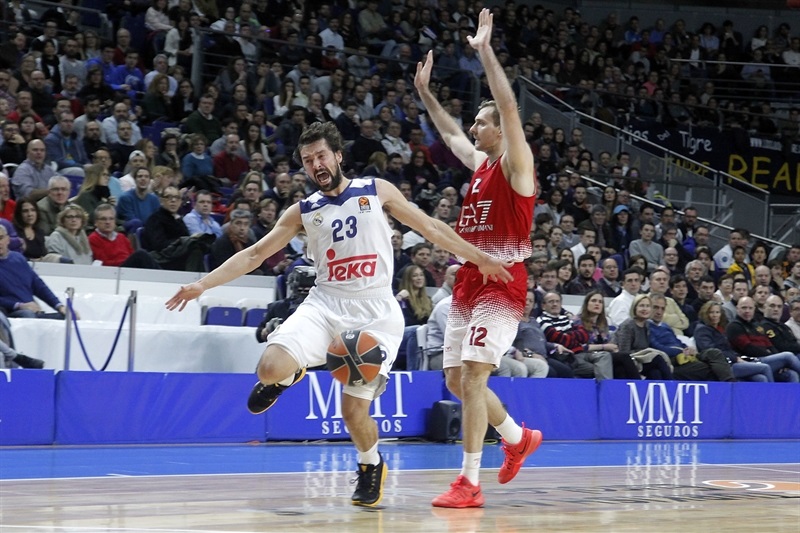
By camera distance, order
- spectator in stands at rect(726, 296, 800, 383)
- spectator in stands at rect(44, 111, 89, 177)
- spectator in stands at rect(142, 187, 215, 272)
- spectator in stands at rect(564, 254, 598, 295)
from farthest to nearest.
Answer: spectator in stands at rect(564, 254, 598, 295)
spectator in stands at rect(726, 296, 800, 383)
spectator in stands at rect(44, 111, 89, 177)
spectator in stands at rect(142, 187, 215, 272)

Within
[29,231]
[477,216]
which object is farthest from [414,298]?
[477,216]

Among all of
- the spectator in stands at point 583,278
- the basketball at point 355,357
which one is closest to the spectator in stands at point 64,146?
the spectator in stands at point 583,278

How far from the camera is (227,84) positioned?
701 inches

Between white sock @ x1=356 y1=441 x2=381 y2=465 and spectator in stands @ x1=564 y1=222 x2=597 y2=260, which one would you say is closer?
white sock @ x1=356 y1=441 x2=381 y2=465

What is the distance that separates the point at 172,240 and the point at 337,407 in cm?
321

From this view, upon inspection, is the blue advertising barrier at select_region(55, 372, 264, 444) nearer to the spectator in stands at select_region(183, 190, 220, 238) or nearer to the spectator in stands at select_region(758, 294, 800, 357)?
the spectator in stands at select_region(183, 190, 220, 238)

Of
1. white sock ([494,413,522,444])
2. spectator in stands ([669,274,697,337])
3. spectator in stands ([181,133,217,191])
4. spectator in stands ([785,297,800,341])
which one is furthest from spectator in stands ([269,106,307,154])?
white sock ([494,413,522,444])

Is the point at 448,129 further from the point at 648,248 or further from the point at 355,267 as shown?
the point at 648,248

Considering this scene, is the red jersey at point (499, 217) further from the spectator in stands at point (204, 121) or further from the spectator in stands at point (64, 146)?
the spectator in stands at point (204, 121)

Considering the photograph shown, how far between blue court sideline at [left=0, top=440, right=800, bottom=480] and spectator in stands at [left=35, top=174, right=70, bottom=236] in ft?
11.5

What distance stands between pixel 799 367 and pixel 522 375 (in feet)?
15.3

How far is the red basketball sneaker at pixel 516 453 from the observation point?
24.5 feet

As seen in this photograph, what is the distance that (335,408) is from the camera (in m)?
11.8

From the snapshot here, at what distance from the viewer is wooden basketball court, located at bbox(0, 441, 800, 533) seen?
5830mm
